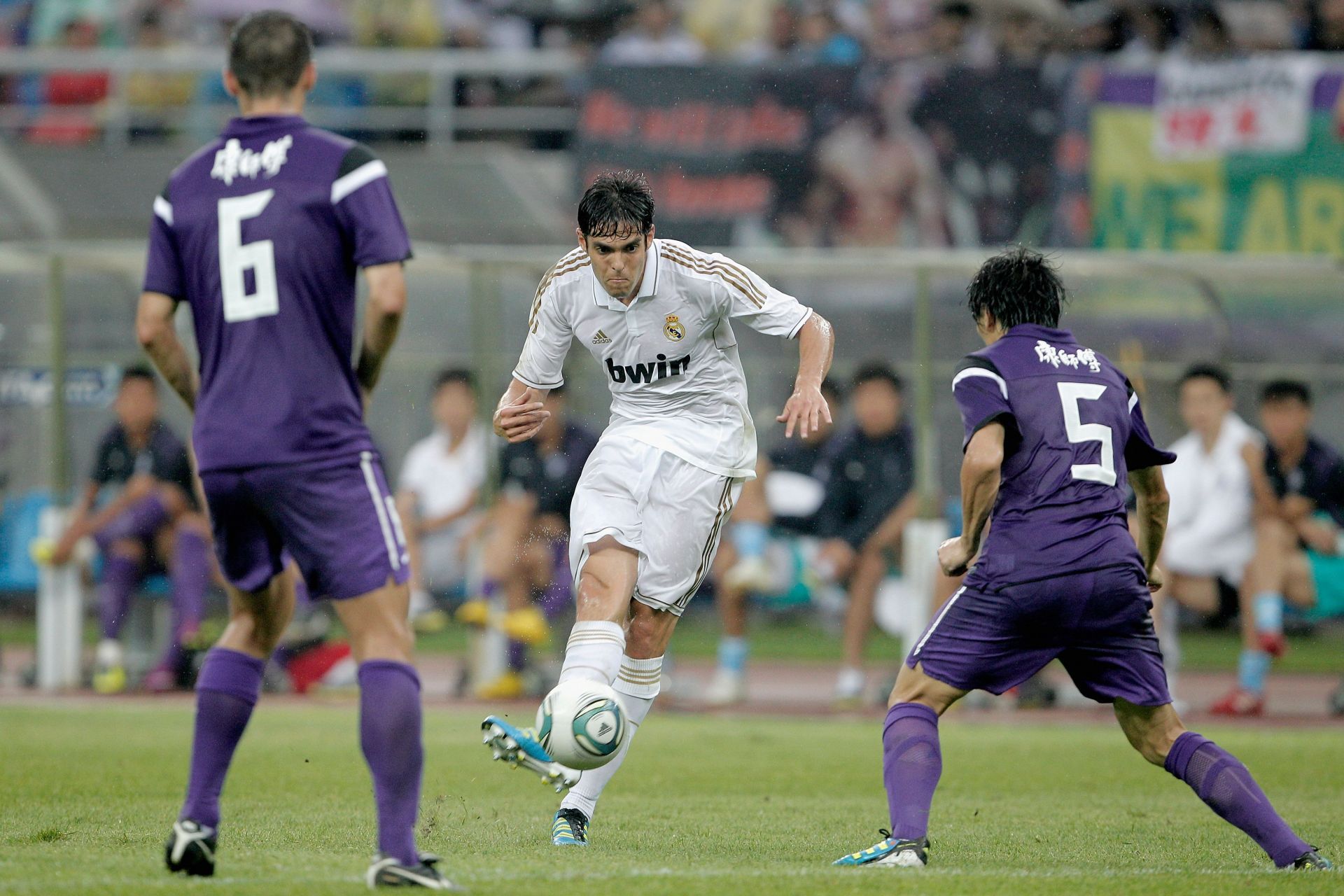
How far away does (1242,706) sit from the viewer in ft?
37.1

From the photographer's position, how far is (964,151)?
14.8 meters

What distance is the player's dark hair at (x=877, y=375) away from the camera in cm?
1220

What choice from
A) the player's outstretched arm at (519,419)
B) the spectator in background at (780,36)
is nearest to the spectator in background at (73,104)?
the spectator in background at (780,36)

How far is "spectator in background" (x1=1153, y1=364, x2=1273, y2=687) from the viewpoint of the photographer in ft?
38.7

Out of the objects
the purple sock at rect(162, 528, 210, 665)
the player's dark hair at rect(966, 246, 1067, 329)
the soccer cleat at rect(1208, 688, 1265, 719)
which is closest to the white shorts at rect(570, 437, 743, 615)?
the player's dark hair at rect(966, 246, 1067, 329)

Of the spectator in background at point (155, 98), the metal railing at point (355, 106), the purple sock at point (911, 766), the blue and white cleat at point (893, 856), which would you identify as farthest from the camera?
the spectator in background at point (155, 98)

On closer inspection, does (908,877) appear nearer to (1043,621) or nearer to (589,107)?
(1043,621)

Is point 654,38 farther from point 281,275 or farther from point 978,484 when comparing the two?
point 281,275

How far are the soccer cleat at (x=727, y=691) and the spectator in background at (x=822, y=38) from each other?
6.94 metres

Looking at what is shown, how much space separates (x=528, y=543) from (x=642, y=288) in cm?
638

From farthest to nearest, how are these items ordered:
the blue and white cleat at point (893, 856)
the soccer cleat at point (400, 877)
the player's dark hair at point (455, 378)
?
1. the player's dark hair at point (455, 378)
2. the blue and white cleat at point (893, 856)
3. the soccer cleat at point (400, 877)

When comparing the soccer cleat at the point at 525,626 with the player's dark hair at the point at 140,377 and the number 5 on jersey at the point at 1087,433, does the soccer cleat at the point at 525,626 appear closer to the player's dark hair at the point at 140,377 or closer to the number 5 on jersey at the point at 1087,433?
the player's dark hair at the point at 140,377

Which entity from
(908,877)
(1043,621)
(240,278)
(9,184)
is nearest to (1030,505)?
(1043,621)

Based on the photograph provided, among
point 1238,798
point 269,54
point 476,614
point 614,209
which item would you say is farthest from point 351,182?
point 476,614
